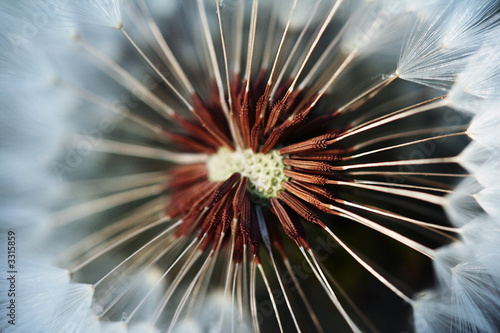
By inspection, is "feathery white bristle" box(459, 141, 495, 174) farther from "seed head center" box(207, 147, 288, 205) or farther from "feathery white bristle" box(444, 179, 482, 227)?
"seed head center" box(207, 147, 288, 205)

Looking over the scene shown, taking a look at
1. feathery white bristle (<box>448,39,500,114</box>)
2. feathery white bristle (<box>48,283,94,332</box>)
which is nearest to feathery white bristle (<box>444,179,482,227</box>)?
feathery white bristle (<box>448,39,500,114</box>)

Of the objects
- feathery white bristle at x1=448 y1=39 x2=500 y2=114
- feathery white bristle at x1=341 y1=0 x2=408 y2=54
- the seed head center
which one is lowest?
the seed head center

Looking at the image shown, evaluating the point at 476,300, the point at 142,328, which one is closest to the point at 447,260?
the point at 476,300

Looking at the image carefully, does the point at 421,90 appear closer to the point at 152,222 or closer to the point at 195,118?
the point at 195,118

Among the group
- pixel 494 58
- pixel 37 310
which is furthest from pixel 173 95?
pixel 494 58

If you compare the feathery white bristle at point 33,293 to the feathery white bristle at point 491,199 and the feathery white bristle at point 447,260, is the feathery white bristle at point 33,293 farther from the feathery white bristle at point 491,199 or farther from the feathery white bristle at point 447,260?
the feathery white bristle at point 491,199

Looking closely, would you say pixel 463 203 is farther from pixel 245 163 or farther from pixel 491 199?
pixel 245 163

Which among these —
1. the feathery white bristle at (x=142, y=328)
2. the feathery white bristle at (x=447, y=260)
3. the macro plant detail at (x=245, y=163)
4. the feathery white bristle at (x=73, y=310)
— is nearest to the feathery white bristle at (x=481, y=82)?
the macro plant detail at (x=245, y=163)
